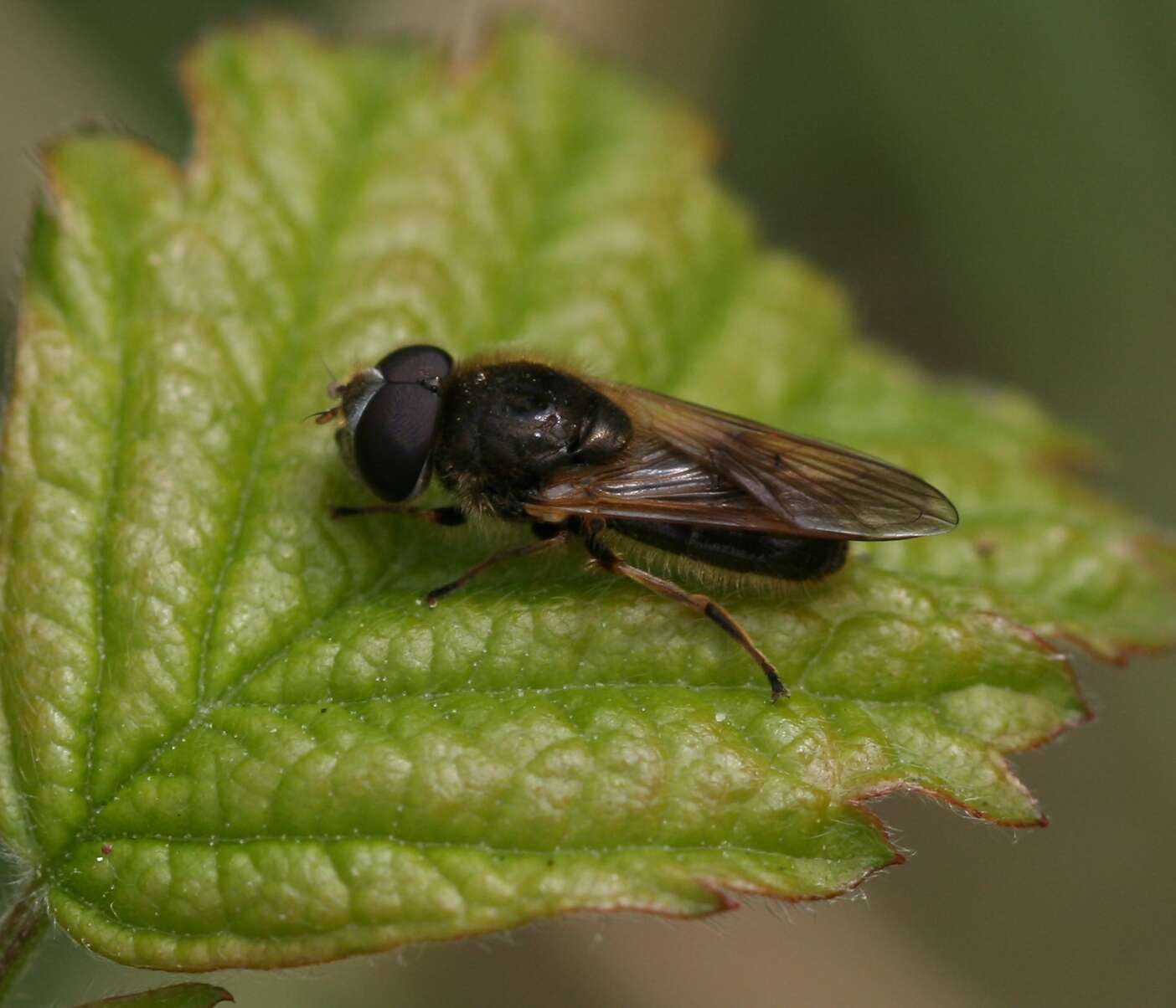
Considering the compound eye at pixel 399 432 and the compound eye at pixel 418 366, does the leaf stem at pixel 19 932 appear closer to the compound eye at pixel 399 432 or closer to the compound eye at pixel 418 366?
the compound eye at pixel 399 432

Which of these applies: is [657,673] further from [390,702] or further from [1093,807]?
[1093,807]

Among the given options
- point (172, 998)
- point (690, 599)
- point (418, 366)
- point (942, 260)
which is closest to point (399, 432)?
point (418, 366)

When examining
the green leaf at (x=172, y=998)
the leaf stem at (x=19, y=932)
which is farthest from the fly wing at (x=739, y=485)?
the leaf stem at (x=19, y=932)

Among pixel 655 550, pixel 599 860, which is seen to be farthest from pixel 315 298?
pixel 599 860

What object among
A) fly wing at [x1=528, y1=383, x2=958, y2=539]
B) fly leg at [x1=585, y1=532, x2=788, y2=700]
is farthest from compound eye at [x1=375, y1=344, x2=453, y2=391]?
fly leg at [x1=585, y1=532, x2=788, y2=700]

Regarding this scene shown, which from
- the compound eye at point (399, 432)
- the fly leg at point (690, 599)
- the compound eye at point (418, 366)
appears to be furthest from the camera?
the compound eye at point (418, 366)

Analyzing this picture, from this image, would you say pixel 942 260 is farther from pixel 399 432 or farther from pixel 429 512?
pixel 399 432
